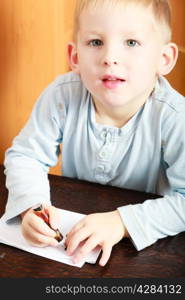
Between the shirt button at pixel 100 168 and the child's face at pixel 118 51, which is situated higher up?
the child's face at pixel 118 51

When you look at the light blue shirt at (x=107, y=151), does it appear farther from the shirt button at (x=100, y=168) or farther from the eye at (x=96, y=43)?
the eye at (x=96, y=43)

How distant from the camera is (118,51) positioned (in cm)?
67

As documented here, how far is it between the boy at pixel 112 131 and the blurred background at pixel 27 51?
0.45 feet

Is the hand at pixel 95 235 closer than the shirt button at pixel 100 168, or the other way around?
the hand at pixel 95 235

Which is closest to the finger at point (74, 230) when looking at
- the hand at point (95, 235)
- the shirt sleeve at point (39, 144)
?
the hand at point (95, 235)

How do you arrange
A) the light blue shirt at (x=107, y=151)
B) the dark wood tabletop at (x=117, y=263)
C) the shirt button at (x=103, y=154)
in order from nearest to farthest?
1. the dark wood tabletop at (x=117, y=263)
2. the light blue shirt at (x=107, y=151)
3. the shirt button at (x=103, y=154)

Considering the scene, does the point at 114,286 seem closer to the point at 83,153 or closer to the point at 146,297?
the point at 146,297

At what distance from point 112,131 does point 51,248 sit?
0.28 m

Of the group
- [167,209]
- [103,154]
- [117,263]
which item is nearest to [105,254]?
[117,263]

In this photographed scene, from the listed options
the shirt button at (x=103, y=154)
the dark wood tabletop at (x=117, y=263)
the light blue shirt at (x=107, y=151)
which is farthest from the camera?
the shirt button at (x=103, y=154)

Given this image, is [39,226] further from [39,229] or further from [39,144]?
[39,144]

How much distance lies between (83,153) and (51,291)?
1.15 feet

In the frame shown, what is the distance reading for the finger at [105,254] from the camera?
64cm

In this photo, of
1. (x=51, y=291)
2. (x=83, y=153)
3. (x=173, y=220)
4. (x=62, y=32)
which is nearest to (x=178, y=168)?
(x=173, y=220)
